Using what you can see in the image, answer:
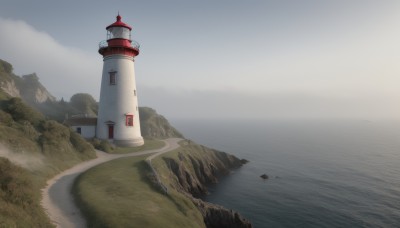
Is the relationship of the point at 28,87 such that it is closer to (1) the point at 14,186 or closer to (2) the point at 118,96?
(2) the point at 118,96

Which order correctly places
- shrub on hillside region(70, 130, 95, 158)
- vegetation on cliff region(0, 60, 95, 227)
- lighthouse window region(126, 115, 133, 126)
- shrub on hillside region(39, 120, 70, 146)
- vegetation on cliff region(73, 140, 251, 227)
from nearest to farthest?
vegetation on cliff region(0, 60, 95, 227) → vegetation on cliff region(73, 140, 251, 227) → shrub on hillside region(39, 120, 70, 146) → shrub on hillside region(70, 130, 95, 158) → lighthouse window region(126, 115, 133, 126)

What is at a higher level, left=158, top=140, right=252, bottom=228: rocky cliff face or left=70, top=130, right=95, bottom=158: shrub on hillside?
left=70, top=130, right=95, bottom=158: shrub on hillside

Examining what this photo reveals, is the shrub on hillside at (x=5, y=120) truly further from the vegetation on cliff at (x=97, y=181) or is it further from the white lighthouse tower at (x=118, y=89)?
the white lighthouse tower at (x=118, y=89)

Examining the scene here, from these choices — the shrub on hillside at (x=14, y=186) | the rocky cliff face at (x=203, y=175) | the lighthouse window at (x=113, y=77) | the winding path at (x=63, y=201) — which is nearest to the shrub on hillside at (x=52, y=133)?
the winding path at (x=63, y=201)

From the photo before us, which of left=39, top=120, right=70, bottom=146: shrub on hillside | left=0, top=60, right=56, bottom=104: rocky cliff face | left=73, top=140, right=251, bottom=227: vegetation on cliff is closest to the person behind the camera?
left=73, top=140, right=251, bottom=227: vegetation on cliff

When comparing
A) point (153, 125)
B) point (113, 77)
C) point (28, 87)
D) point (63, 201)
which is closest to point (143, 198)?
point (63, 201)

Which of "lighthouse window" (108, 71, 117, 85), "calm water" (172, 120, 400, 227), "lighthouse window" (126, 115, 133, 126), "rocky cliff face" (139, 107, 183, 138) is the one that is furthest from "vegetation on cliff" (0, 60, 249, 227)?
"rocky cliff face" (139, 107, 183, 138)

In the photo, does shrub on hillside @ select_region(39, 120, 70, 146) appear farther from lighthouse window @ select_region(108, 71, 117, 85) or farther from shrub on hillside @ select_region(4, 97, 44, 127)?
lighthouse window @ select_region(108, 71, 117, 85)

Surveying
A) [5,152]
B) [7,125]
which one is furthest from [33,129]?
[5,152]
